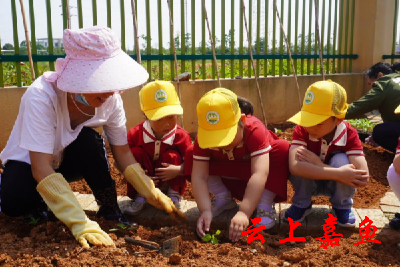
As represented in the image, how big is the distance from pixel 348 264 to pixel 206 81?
3430mm

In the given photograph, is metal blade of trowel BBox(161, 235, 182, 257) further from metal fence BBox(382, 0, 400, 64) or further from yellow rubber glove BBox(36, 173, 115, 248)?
metal fence BBox(382, 0, 400, 64)

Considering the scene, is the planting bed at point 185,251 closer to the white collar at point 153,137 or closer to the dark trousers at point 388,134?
the white collar at point 153,137

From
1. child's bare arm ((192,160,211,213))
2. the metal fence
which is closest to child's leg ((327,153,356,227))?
child's bare arm ((192,160,211,213))

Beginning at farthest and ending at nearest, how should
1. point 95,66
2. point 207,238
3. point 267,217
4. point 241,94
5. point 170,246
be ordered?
point 241,94 → point 267,217 → point 207,238 → point 170,246 → point 95,66

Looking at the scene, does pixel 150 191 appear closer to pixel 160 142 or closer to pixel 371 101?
pixel 160 142

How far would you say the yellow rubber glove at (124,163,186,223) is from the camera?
251 centimetres

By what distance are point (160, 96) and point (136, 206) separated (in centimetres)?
73

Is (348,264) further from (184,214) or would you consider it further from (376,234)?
(184,214)

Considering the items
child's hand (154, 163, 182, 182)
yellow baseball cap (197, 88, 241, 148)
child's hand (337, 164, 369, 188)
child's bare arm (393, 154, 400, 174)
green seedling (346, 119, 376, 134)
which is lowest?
green seedling (346, 119, 376, 134)

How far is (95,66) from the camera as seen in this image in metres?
2.09

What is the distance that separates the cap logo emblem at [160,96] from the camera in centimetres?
276

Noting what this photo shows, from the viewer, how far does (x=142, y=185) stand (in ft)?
8.38

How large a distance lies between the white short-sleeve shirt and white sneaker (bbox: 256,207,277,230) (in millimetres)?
936

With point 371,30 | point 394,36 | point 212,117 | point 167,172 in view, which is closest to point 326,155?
point 212,117
